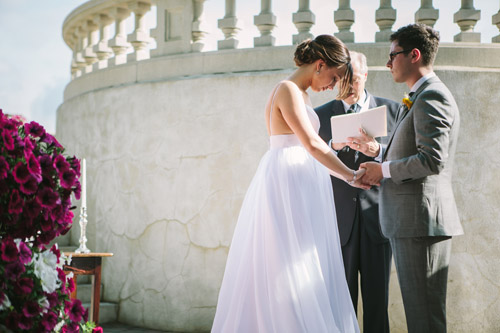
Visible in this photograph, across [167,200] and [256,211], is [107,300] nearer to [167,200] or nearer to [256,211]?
[167,200]

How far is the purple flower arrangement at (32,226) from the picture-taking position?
5.75 feet

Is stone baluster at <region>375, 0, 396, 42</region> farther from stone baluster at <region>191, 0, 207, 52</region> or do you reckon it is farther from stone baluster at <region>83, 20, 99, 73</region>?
stone baluster at <region>83, 20, 99, 73</region>

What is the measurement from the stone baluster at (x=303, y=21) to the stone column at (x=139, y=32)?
137 cm

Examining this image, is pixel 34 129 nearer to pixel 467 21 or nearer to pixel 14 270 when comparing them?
pixel 14 270

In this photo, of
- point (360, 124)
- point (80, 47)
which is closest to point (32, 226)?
point (360, 124)

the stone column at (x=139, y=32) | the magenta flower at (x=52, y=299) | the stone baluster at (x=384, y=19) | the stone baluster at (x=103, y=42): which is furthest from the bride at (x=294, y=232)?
the stone baluster at (x=103, y=42)

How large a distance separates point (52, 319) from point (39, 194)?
1.27 feet

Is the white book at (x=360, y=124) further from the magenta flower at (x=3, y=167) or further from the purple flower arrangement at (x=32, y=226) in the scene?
the magenta flower at (x=3, y=167)

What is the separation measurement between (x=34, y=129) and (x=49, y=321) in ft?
2.04

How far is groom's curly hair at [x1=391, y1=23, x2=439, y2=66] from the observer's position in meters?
2.72

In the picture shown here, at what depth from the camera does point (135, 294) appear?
4637 mm

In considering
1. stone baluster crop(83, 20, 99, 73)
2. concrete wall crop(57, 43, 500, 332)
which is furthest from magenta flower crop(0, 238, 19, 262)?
stone baluster crop(83, 20, 99, 73)

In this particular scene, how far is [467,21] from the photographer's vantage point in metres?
4.13

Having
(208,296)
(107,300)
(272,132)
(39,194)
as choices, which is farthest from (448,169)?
(107,300)
